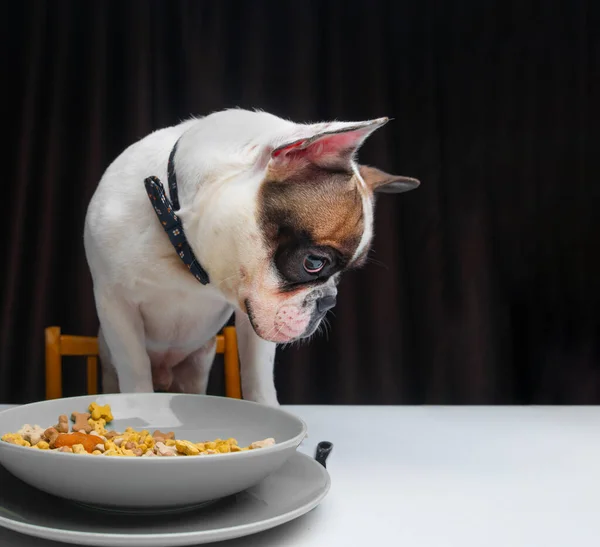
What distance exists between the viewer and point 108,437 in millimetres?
834

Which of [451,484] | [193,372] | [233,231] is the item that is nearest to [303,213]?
[233,231]

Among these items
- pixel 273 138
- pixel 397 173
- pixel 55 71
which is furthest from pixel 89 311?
pixel 273 138

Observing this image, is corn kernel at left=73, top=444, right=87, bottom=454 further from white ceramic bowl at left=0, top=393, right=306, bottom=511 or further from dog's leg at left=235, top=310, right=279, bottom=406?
dog's leg at left=235, top=310, right=279, bottom=406

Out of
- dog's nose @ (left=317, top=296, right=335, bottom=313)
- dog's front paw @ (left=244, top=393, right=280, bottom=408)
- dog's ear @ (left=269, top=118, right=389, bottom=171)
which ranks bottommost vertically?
dog's front paw @ (left=244, top=393, right=280, bottom=408)

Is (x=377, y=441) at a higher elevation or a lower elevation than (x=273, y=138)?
lower

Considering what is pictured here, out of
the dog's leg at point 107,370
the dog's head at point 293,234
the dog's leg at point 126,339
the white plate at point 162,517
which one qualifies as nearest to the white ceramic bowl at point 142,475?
the white plate at point 162,517

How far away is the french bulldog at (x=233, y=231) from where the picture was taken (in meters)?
1.03

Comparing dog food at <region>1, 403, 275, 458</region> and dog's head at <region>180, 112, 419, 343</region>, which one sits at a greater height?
dog's head at <region>180, 112, 419, 343</region>

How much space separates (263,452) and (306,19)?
6.49 ft

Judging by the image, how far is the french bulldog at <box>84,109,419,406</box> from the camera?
1031mm

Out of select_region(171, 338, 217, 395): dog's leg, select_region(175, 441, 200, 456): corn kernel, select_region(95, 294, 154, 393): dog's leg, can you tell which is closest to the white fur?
select_region(95, 294, 154, 393): dog's leg

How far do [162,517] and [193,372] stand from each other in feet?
3.24

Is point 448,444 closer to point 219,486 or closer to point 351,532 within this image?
point 351,532

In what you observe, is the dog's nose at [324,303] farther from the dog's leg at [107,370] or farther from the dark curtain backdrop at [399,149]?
the dark curtain backdrop at [399,149]
